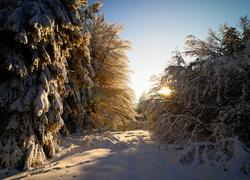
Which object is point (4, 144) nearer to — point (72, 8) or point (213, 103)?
point (72, 8)

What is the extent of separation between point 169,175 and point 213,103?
2060 mm

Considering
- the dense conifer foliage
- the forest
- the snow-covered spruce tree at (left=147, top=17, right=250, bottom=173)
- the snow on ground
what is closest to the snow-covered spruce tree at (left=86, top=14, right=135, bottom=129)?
the forest

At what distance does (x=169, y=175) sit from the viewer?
170 cm

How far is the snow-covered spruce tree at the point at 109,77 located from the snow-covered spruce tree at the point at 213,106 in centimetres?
230

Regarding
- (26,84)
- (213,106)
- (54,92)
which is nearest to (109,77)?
(54,92)

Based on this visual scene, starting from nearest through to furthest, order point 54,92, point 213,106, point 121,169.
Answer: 1. point 121,169
2. point 54,92
3. point 213,106

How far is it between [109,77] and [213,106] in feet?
14.6

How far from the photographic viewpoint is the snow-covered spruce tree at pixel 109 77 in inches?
211

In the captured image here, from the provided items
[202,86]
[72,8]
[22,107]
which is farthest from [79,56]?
[202,86]

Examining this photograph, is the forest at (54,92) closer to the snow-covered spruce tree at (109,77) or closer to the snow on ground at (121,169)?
the snow on ground at (121,169)

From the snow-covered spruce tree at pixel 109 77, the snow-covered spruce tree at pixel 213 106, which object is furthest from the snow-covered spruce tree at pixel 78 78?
the snow-covered spruce tree at pixel 213 106

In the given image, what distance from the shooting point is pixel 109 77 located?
6109mm

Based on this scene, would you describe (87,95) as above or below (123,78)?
below

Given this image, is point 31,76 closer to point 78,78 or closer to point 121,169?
point 78,78
